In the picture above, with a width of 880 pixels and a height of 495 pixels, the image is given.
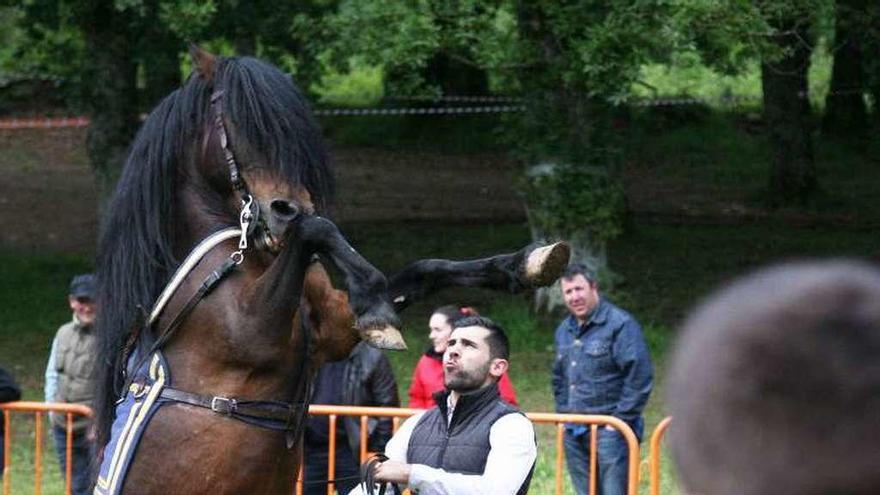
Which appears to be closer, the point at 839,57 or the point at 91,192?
the point at 839,57

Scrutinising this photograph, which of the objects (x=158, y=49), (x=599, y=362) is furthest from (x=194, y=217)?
(x=158, y=49)

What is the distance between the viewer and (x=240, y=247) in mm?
5133

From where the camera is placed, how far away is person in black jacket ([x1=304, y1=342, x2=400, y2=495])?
798 centimetres

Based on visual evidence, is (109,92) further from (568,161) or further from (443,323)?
(443,323)

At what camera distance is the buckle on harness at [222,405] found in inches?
203

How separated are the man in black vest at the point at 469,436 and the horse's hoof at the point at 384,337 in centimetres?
133

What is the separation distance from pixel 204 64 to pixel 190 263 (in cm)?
71

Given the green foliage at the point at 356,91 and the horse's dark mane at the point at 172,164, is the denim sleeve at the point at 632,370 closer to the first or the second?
the horse's dark mane at the point at 172,164

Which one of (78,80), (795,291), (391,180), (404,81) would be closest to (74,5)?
(78,80)

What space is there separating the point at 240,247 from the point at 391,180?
20553 mm

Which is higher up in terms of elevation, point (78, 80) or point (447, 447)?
point (78, 80)

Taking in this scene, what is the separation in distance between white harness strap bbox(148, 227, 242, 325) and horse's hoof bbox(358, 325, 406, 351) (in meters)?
0.64

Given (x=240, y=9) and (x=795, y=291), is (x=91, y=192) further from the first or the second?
(x=795, y=291)

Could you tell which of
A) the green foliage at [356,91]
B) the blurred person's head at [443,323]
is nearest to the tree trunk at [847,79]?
the blurred person's head at [443,323]
